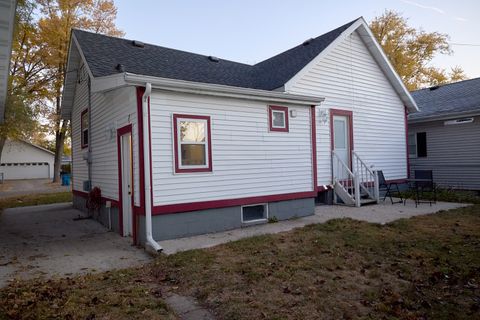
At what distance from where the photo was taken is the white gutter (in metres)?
6.17

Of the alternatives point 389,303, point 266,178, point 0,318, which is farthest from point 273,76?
point 0,318

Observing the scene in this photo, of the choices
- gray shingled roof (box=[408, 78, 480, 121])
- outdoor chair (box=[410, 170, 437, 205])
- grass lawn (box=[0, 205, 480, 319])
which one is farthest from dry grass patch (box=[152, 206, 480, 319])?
gray shingled roof (box=[408, 78, 480, 121])

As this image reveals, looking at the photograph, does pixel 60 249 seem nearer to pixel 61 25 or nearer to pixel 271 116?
pixel 271 116

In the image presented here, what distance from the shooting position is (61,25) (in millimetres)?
22141

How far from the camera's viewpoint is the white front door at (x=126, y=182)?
24.1 ft

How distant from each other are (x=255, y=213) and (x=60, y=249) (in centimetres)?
437

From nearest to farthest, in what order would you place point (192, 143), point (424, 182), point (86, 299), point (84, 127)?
point (86, 299)
point (192, 143)
point (424, 182)
point (84, 127)

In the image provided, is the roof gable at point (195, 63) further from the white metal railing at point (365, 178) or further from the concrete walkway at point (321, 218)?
the concrete walkway at point (321, 218)

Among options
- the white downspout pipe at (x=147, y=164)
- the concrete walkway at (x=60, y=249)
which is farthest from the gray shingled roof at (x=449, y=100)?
the concrete walkway at (x=60, y=249)

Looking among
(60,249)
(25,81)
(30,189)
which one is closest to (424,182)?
(60,249)

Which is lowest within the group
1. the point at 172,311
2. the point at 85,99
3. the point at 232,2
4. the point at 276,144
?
the point at 172,311

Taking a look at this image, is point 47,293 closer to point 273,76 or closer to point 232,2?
point 273,76

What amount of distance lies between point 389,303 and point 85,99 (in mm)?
10624

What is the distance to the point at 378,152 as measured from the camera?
12.7 meters
